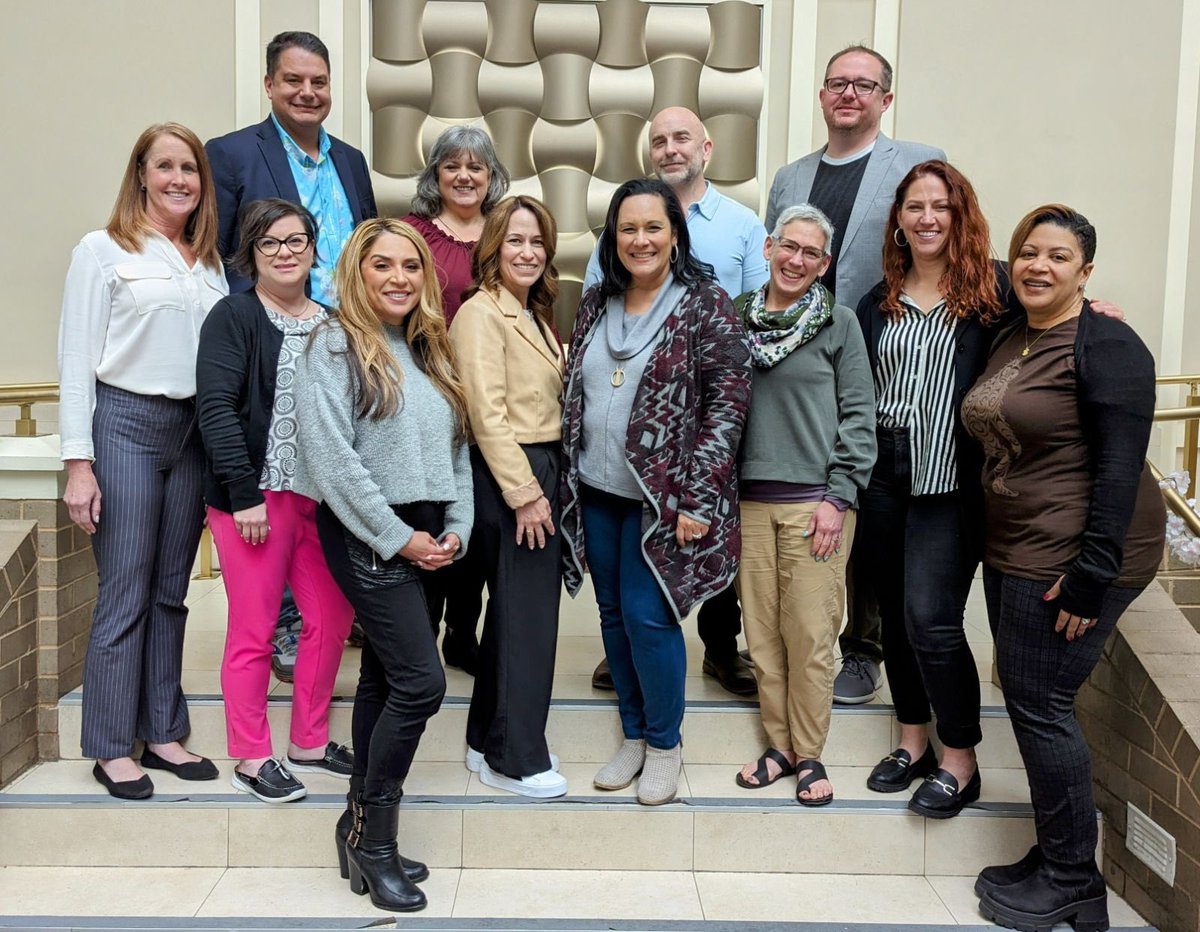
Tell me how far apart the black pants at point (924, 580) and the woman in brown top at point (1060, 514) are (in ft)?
0.48

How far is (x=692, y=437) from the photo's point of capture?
102 inches

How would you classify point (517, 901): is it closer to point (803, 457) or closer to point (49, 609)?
point (803, 457)

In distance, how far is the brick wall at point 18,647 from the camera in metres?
2.81

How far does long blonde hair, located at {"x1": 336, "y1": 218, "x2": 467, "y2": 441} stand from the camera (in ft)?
7.75

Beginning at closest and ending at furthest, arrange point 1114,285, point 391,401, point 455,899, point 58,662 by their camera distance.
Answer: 1. point 391,401
2. point 455,899
3. point 58,662
4. point 1114,285

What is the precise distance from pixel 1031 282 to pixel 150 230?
7.44 feet

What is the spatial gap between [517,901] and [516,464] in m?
1.11

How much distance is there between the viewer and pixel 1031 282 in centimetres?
A: 240

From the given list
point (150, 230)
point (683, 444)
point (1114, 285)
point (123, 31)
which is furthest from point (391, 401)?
point (1114, 285)

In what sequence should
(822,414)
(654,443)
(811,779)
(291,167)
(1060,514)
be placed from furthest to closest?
(291,167) < (811,779) < (822,414) < (654,443) < (1060,514)

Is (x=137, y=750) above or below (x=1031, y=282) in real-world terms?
below

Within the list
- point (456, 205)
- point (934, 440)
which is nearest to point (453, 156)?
point (456, 205)

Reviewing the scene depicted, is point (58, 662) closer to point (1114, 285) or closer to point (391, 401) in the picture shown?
point (391, 401)

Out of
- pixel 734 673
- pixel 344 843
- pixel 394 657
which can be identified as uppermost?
pixel 394 657
